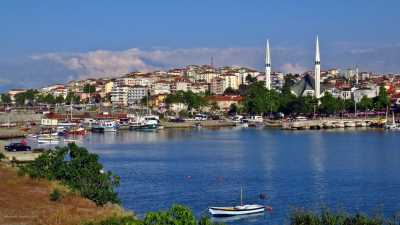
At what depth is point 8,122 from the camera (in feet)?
176

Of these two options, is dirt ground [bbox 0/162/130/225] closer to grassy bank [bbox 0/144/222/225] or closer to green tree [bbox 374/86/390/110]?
grassy bank [bbox 0/144/222/225]

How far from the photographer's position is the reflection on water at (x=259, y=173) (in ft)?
54.3

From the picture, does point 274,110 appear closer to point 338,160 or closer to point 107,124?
point 107,124

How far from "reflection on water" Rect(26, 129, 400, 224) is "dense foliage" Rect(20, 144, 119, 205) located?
0.89 meters

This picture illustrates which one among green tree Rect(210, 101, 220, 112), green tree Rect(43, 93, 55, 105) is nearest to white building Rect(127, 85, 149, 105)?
green tree Rect(43, 93, 55, 105)

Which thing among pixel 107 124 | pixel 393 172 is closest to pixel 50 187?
pixel 393 172

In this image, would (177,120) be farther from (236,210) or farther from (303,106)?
(236,210)

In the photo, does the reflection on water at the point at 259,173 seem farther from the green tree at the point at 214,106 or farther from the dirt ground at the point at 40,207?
the green tree at the point at 214,106

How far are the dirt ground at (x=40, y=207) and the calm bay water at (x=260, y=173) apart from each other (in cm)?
165

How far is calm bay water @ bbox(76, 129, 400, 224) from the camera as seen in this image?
16500 millimetres

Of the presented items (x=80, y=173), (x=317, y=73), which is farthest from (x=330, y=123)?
(x=80, y=173)

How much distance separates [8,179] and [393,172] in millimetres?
10552

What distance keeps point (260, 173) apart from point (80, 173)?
7240 millimetres

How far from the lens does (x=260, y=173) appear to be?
72.3 feet
